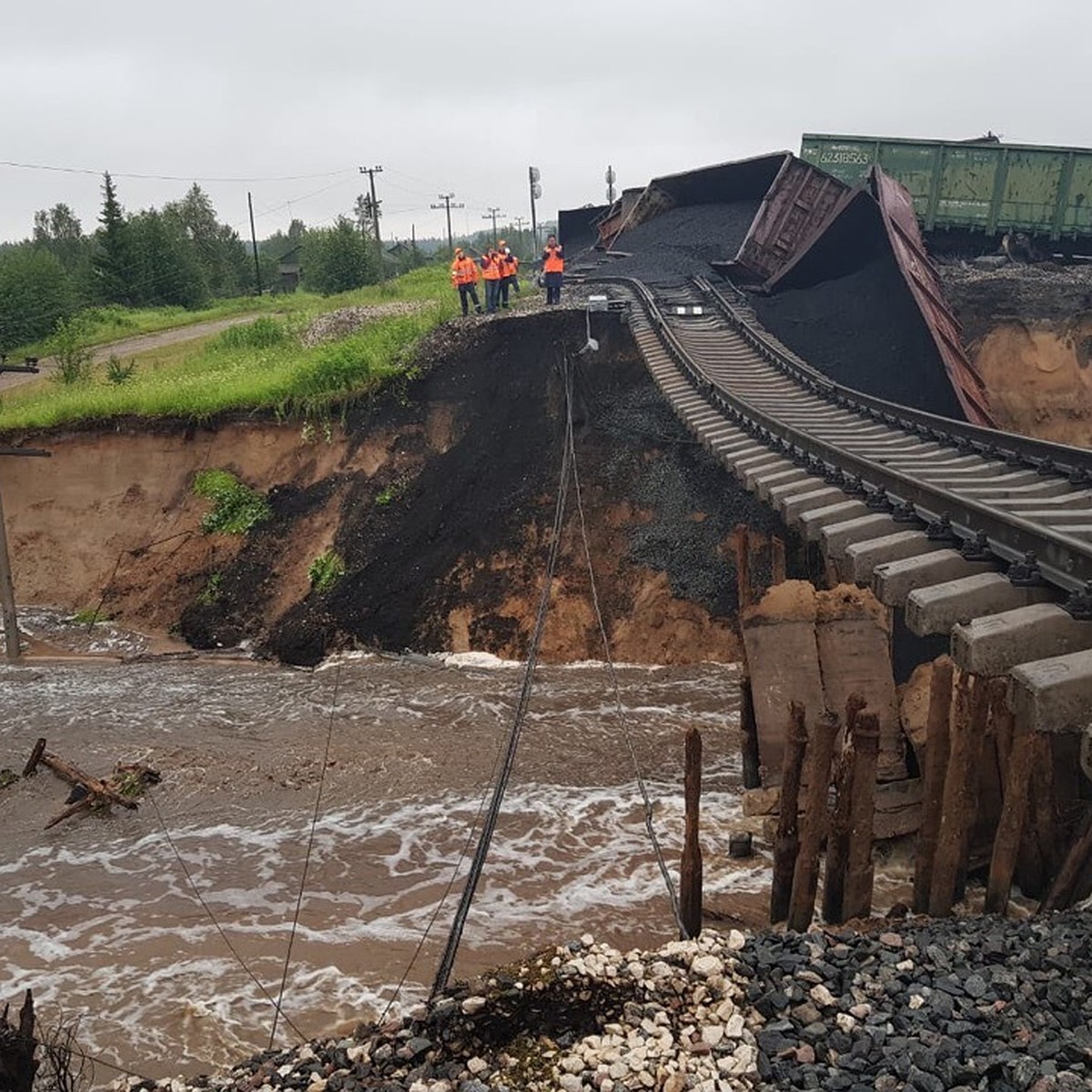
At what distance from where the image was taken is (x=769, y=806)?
704 centimetres

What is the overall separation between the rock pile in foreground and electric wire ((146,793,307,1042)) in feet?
4.30

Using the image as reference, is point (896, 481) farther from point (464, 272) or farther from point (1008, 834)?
point (464, 272)

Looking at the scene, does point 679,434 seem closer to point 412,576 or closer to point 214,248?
point 412,576

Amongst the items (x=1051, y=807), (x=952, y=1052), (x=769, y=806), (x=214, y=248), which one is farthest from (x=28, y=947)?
(x=214, y=248)

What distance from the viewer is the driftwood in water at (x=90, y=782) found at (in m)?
9.18

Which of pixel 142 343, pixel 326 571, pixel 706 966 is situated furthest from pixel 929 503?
pixel 142 343

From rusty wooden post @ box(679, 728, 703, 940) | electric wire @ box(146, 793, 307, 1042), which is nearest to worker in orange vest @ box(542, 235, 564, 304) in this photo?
electric wire @ box(146, 793, 307, 1042)

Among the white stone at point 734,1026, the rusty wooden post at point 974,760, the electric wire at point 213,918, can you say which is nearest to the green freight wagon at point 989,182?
the rusty wooden post at point 974,760

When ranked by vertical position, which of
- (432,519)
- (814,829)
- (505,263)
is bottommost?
(432,519)

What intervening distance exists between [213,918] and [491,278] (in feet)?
Answer: 46.3

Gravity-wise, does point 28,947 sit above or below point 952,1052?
below

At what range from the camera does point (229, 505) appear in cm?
1641

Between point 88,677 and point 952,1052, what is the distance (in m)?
13.3

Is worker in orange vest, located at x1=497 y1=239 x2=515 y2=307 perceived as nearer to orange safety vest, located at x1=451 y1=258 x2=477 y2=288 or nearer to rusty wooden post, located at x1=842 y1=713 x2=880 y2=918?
orange safety vest, located at x1=451 y1=258 x2=477 y2=288
